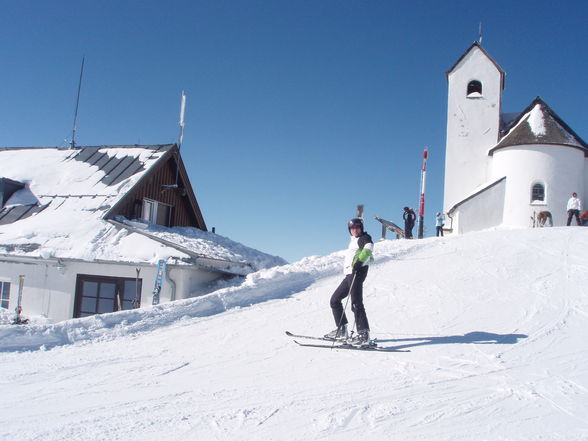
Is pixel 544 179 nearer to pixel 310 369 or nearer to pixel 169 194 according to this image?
pixel 169 194

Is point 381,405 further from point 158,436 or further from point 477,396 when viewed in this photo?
point 158,436

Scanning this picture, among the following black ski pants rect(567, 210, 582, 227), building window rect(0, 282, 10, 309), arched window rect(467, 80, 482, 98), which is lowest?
building window rect(0, 282, 10, 309)

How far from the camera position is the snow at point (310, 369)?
4660 millimetres

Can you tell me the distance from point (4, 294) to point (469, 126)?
76.5 ft

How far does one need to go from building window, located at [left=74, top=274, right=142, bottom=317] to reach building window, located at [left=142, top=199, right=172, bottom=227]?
3.99 meters

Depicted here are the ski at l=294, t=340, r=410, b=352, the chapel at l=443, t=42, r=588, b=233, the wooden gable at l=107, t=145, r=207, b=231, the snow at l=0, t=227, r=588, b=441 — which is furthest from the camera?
the chapel at l=443, t=42, r=588, b=233

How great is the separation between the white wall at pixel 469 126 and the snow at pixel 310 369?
15.6 m

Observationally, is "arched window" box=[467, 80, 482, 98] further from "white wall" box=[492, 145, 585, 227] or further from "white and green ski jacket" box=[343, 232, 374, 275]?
"white and green ski jacket" box=[343, 232, 374, 275]

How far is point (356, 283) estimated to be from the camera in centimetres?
770

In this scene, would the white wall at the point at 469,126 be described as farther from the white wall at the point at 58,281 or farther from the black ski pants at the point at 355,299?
the black ski pants at the point at 355,299

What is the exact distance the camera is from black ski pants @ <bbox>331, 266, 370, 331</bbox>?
7.57 metres

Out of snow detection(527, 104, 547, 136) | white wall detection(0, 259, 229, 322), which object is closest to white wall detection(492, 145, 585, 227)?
snow detection(527, 104, 547, 136)

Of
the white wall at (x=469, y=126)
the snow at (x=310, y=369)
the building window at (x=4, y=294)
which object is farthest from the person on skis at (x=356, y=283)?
the white wall at (x=469, y=126)

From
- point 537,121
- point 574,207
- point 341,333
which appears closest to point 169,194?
point 341,333
